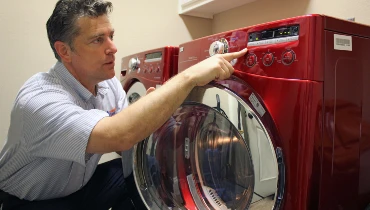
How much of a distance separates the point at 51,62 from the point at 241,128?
1435 millimetres

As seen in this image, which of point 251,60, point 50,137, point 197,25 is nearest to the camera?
point 251,60

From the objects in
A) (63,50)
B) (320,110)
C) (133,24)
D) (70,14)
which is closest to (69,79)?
(63,50)

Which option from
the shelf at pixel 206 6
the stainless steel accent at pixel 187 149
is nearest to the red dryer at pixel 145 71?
the stainless steel accent at pixel 187 149

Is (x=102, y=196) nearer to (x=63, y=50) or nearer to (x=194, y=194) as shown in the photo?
(x=194, y=194)

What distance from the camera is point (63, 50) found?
1.14 m

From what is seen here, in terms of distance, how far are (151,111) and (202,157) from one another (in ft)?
1.59

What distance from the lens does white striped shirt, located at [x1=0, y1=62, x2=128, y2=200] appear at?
34.2 inches

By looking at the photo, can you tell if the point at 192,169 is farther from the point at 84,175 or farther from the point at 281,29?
the point at 281,29

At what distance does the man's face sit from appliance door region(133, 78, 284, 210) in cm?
32

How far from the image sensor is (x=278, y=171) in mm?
707

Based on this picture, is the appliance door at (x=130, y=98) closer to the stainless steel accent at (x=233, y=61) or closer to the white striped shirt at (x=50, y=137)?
the white striped shirt at (x=50, y=137)

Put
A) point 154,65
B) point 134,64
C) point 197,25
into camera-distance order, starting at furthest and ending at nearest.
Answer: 1. point 197,25
2. point 134,64
3. point 154,65

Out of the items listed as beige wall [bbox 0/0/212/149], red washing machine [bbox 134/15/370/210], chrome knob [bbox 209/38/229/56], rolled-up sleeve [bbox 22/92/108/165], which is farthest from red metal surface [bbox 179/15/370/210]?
beige wall [bbox 0/0/212/149]

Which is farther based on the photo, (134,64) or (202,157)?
(134,64)
